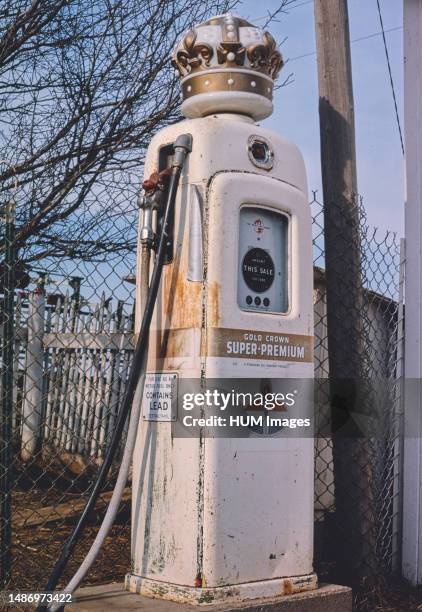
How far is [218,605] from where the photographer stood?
3.39 m

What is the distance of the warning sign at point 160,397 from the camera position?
361 centimetres

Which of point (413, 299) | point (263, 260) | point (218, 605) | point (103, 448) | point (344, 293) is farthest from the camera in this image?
point (103, 448)

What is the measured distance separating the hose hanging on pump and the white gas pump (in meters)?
0.09

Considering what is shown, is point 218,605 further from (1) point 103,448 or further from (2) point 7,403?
(1) point 103,448

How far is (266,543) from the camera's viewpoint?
3604 millimetres

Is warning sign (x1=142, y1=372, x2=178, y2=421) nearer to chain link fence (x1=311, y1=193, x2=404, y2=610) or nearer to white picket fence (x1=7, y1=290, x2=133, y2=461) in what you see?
chain link fence (x1=311, y1=193, x2=404, y2=610)

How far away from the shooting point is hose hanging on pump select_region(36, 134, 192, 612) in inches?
133

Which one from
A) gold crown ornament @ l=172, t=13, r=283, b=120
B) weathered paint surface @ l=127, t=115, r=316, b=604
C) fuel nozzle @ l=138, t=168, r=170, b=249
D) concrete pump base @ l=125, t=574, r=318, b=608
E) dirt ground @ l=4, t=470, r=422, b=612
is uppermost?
gold crown ornament @ l=172, t=13, r=283, b=120

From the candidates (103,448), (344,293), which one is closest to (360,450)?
(344,293)

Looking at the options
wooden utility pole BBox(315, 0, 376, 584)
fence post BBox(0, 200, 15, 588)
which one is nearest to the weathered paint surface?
fence post BBox(0, 200, 15, 588)

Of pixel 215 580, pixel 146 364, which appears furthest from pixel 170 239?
pixel 215 580

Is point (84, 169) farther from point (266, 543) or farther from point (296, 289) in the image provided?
point (266, 543)

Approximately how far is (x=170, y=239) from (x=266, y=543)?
4.64ft

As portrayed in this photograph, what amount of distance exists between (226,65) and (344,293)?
1637 millimetres
